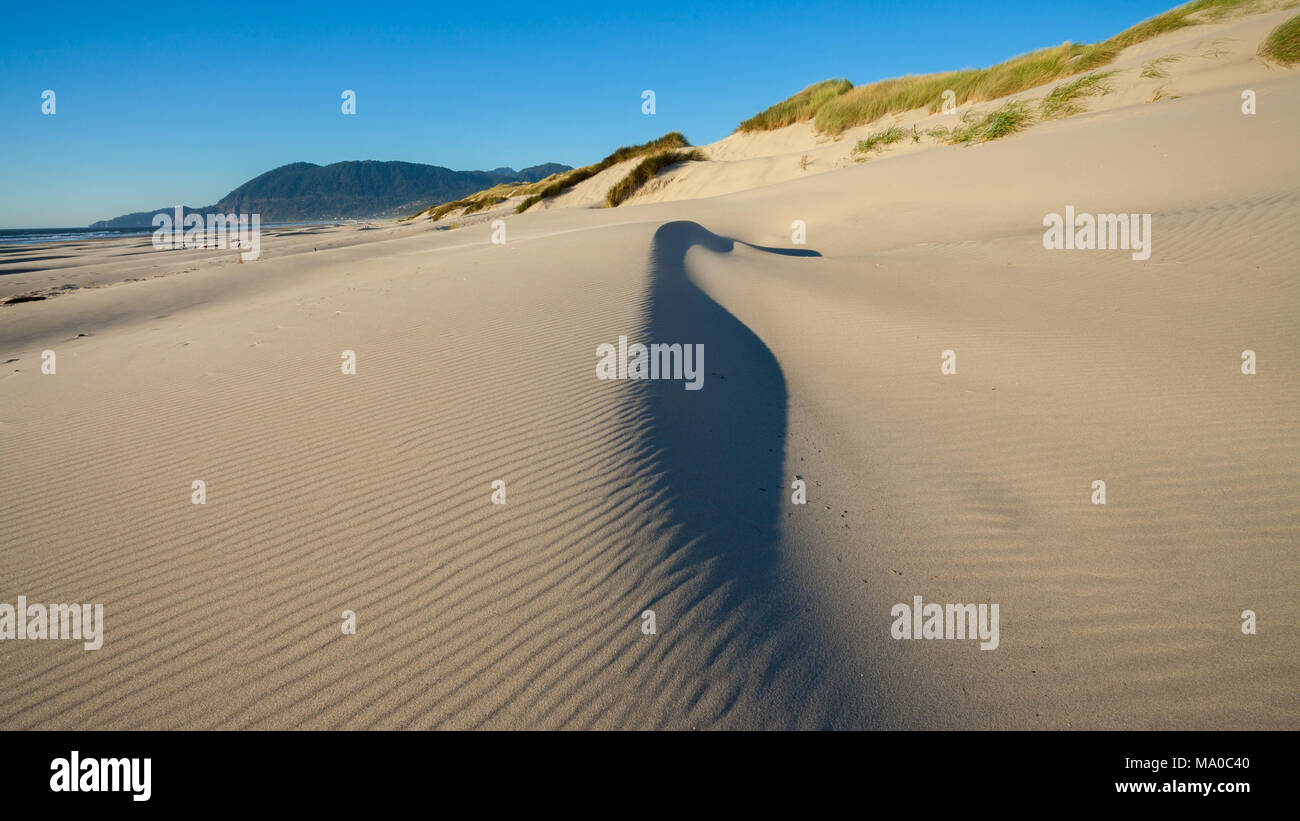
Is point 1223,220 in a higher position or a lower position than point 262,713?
higher

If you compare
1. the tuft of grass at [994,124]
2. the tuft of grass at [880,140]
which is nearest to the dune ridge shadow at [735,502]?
the tuft of grass at [994,124]

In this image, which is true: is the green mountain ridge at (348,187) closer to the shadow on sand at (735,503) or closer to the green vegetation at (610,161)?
the green vegetation at (610,161)

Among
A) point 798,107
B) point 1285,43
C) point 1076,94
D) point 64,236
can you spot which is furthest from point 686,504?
point 64,236

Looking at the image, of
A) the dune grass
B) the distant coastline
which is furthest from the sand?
the distant coastline

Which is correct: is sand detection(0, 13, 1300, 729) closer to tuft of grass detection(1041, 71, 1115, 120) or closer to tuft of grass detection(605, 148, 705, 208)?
tuft of grass detection(1041, 71, 1115, 120)

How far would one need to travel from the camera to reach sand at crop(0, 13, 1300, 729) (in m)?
2.19

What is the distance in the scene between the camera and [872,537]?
3.23 metres

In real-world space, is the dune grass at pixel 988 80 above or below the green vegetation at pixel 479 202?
below

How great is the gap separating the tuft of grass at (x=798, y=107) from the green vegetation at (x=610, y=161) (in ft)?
12.4

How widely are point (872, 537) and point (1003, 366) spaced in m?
3.14

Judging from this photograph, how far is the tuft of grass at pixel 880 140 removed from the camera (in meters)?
18.4

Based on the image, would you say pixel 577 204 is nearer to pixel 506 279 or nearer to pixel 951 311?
pixel 506 279

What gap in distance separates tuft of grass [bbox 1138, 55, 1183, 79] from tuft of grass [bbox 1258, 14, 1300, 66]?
1.73 m
